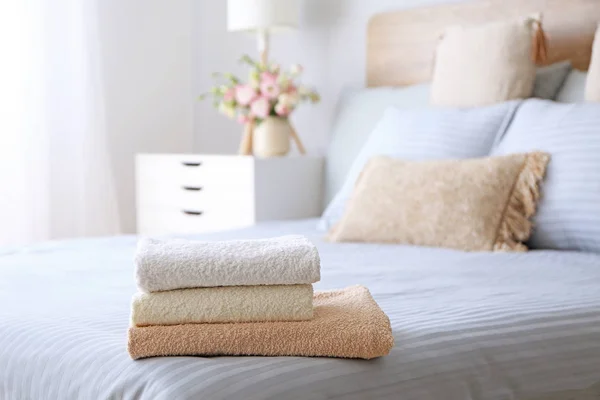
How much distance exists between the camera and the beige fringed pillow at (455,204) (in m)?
1.98

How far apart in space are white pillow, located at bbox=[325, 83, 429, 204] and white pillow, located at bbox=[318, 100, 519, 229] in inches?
12.9

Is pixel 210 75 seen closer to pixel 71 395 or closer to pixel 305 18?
pixel 305 18

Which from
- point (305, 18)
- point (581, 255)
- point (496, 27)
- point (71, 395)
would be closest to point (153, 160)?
point (305, 18)

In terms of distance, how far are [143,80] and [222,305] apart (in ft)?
9.09

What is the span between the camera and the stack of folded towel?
1063 millimetres

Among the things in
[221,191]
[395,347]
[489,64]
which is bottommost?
[221,191]

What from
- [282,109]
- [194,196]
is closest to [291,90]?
[282,109]

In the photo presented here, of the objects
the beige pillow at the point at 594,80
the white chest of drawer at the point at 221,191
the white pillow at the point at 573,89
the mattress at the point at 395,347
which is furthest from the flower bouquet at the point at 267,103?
the mattress at the point at 395,347

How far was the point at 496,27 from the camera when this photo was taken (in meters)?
2.45

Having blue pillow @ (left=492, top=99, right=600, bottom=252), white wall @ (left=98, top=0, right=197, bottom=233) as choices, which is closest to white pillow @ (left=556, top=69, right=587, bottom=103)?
blue pillow @ (left=492, top=99, right=600, bottom=252)

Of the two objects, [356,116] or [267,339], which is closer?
[267,339]

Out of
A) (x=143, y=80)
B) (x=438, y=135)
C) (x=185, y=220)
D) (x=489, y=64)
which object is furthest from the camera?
(x=143, y=80)

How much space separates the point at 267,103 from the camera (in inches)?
124

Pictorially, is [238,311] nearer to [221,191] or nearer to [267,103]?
[221,191]
